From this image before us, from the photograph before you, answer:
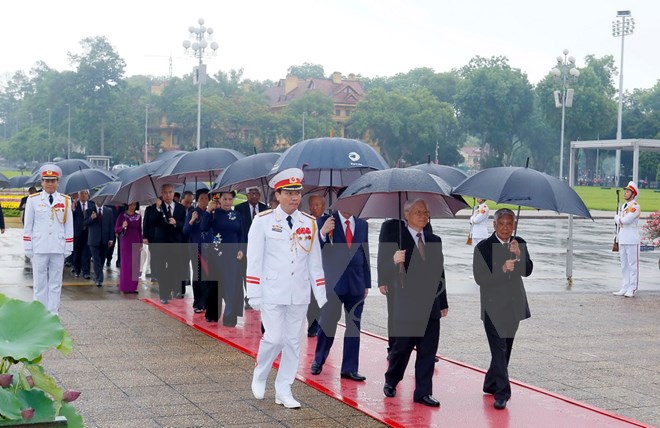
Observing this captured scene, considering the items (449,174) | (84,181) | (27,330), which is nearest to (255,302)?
(27,330)

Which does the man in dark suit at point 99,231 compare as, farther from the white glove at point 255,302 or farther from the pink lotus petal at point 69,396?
the pink lotus petal at point 69,396

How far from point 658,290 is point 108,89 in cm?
9187

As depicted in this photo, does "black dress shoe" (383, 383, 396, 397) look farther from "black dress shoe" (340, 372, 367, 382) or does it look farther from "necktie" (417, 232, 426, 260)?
"necktie" (417, 232, 426, 260)

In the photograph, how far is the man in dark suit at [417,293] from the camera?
307 inches

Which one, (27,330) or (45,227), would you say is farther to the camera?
(45,227)

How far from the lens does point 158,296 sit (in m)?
14.4

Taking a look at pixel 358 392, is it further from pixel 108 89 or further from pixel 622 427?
pixel 108 89

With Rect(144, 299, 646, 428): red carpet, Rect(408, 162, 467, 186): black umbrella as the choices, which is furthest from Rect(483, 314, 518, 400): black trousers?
Rect(408, 162, 467, 186): black umbrella

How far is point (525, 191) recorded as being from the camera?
24.9ft

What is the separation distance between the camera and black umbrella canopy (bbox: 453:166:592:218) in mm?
7473

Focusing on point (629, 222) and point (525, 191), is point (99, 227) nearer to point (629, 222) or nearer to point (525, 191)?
point (629, 222)

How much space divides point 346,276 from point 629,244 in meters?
8.64

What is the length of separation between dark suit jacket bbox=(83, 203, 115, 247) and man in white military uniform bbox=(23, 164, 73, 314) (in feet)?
14.4

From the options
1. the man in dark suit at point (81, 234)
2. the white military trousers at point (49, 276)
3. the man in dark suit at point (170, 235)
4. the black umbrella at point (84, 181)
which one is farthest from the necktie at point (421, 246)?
the man in dark suit at point (81, 234)
